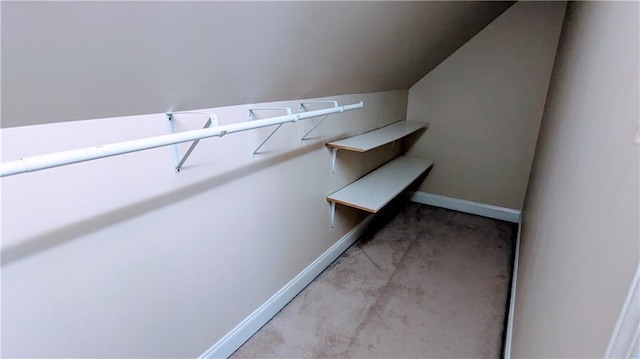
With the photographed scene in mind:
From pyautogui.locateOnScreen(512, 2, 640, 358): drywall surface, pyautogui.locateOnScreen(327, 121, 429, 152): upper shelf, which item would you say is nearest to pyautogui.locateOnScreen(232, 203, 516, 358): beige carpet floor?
pyautogui.locateOnScreen(512, 2, 640, 358): drywall surface

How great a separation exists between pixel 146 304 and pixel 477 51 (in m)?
2.96

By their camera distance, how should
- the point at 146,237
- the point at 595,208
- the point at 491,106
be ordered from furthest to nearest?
the point at 491,106, the point at 146,237, the point at 595,208

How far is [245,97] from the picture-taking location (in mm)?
1356

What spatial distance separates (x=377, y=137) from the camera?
7.68 feet

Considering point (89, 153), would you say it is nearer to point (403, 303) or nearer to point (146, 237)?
point (146, 237)

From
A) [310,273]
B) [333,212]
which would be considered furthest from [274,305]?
[333,212]

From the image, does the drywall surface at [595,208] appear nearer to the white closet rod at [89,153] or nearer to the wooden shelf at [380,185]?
the white closet rod at [89,153]

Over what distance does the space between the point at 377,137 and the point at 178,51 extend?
5.39 feet

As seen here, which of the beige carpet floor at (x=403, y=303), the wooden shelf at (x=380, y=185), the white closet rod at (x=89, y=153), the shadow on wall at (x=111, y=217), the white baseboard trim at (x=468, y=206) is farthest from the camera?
the white baseboard trim at (x=468, y=206)

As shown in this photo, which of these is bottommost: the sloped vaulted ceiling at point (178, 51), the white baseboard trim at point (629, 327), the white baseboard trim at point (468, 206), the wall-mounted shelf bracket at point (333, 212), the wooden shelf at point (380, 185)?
the white baseboard trim at point (468, 206)

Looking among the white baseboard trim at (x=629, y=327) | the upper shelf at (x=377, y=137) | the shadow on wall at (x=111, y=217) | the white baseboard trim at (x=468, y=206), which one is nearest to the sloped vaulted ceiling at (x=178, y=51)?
the shadow on wall at (x=111, y=217)

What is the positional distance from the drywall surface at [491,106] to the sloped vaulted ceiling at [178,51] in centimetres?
125

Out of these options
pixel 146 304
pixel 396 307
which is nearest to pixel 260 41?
pixel 146 304

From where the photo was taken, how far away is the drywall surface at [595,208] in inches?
19.7
